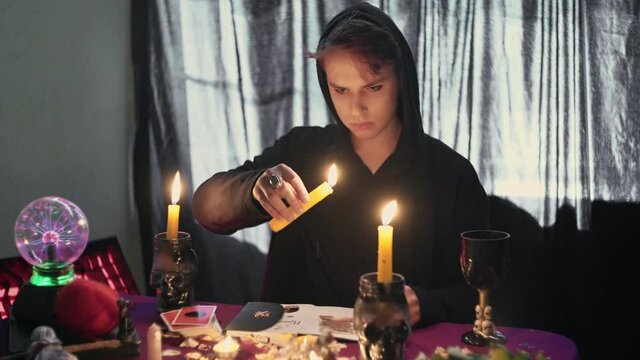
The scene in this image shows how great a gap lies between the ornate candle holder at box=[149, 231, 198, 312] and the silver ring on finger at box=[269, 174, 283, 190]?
23 cm

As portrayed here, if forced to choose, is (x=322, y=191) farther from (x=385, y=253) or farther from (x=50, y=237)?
(x=50, y=237)

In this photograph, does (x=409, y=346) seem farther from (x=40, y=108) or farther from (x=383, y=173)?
(x=40, y=108)

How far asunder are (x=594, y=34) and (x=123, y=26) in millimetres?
1916

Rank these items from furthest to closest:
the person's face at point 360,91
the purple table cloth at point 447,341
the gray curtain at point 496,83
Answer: the gray curtain at point 496,83
the person's face at point 360,91
the purple table cloth at point 447,341

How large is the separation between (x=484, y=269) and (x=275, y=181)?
51cm

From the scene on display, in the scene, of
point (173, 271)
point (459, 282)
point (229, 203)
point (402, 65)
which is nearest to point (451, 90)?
point (402, 65)

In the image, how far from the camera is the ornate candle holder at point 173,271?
1514 millimetres

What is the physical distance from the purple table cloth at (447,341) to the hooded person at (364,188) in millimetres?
284

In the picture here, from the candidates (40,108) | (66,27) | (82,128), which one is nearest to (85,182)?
(82,128)

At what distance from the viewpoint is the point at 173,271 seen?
1525 millimetres

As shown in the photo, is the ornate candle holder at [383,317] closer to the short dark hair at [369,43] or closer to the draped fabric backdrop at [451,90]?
the short dark hair at [369,43]

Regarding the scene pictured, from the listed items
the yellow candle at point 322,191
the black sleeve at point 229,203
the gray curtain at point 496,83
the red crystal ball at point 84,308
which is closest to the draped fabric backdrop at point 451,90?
the gray curtain at point 496,83

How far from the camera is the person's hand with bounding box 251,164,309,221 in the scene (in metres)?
1.55

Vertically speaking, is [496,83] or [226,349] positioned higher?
[496,83]
